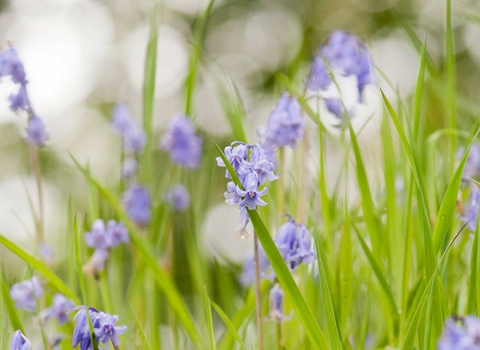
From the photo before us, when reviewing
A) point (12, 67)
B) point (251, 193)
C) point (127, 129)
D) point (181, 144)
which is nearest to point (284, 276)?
point (251, 193)

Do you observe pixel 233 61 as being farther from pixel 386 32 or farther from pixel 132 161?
pixel 132 161

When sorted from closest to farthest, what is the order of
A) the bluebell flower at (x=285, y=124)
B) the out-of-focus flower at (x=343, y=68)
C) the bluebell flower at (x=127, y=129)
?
the bluebell flower at (x=285, y=124)
the out-of-focus flower at (x=343, y=68)
the bluebell flower at (x=127, y=129)

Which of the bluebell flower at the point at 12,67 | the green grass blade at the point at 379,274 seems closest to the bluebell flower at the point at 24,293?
the bluebell flower at the point at 12,67

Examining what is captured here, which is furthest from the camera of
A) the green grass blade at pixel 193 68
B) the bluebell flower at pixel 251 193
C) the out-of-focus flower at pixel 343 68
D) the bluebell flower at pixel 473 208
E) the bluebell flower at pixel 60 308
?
the out-of-focus flower at pixel 343 68

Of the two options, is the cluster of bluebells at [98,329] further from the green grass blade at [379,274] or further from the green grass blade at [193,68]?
the green grass blade at [193,68]

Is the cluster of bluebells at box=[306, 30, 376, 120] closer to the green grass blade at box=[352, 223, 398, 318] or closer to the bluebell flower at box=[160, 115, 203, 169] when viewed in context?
the bluebell flower at box=[160, 115, 203, 169]

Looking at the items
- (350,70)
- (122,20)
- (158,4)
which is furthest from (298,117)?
(122,20)

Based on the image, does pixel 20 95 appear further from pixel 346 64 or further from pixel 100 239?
pixel 346 64

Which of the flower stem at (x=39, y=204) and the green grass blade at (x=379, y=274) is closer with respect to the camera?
the green grass blade at (x=379, y=274)
